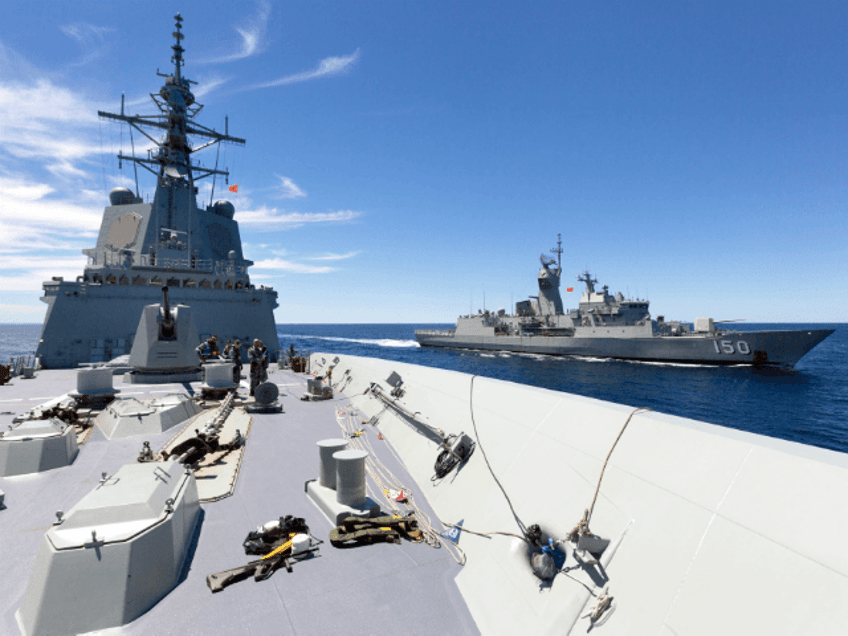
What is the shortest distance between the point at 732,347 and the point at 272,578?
44.6 m

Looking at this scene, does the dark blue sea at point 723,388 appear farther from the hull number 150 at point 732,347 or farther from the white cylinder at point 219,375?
the white cylinder at point 219,375

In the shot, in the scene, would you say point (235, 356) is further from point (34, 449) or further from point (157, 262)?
point (157, 262)

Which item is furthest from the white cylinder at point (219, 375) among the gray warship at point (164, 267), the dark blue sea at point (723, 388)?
the dark blue sea at point (723, 388)

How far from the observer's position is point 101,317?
18.3m

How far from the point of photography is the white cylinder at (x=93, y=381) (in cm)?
895

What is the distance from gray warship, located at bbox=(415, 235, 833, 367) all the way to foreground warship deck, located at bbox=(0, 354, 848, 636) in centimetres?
4118

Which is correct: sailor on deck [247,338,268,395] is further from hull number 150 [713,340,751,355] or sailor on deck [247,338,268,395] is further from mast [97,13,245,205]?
hull number 150 [713,340,751,355]

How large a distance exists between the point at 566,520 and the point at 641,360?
44.0 meters

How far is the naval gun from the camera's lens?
11.0m

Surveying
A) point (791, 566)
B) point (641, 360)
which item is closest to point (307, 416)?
point (791, 566)

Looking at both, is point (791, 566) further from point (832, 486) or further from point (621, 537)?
point (621, 537)

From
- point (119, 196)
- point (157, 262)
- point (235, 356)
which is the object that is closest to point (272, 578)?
point (235, 356)

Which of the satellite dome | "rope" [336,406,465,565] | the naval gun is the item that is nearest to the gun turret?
the naval gun

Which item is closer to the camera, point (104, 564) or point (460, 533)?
point (104, 564)
